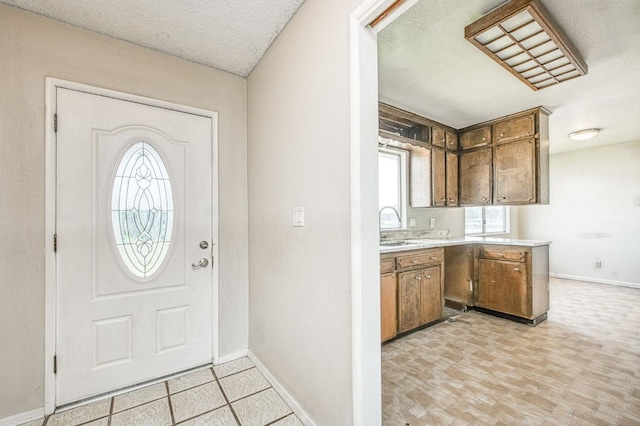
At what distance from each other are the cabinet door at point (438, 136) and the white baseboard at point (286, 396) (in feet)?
10.3

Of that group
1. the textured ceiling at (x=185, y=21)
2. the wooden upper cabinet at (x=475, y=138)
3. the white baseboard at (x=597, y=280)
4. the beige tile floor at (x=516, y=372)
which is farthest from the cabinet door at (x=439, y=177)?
the white baseboard at (x=597, y=280)

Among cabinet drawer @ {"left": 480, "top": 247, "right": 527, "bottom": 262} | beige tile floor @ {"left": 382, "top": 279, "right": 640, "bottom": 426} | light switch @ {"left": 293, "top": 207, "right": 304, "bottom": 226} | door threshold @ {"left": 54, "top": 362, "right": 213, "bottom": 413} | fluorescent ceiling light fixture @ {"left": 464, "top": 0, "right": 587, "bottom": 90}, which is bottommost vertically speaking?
beige tile floor @ {"left": 382, "top": 279, "right": 640, "bottom": 426}

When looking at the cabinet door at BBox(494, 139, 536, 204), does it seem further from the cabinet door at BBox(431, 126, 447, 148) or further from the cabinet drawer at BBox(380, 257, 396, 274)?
the cabinet drawer at BBox(380, 257, 396, 274)

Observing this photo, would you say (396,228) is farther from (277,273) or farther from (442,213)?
(277,273)

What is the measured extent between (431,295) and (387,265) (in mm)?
813

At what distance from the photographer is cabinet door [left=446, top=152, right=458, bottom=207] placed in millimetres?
3717

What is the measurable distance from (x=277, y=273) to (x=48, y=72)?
1903 millimetres

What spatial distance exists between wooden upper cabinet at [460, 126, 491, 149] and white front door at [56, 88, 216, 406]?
333 cm

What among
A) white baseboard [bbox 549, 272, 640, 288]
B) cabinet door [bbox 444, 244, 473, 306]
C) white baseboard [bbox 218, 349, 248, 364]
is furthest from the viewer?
white baseboard [bbox 549, 272, 640, 288]

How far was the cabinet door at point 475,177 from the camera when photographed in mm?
3615

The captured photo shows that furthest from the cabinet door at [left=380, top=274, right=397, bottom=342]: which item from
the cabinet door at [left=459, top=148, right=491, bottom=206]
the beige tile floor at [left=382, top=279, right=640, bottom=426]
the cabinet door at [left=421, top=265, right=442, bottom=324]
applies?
the cabinet door at [left=459, top=148, right=491, bottom=206]

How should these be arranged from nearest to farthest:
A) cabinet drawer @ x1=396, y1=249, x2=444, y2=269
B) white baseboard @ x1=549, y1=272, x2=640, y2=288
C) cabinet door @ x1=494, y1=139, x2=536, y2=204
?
cabinet drawer @ x1=396, y1=249, x2=444, y2=269 < cabinet door @ x1=494, y1=139, x2=536, y2=204 < white baseboard @ x1=549, y1=272, x2=640, y2=288

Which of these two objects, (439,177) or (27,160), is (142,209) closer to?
(27,160)

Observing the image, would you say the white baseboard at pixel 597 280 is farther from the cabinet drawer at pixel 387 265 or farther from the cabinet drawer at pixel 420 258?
the cabinet drawer at pixel 387 265
